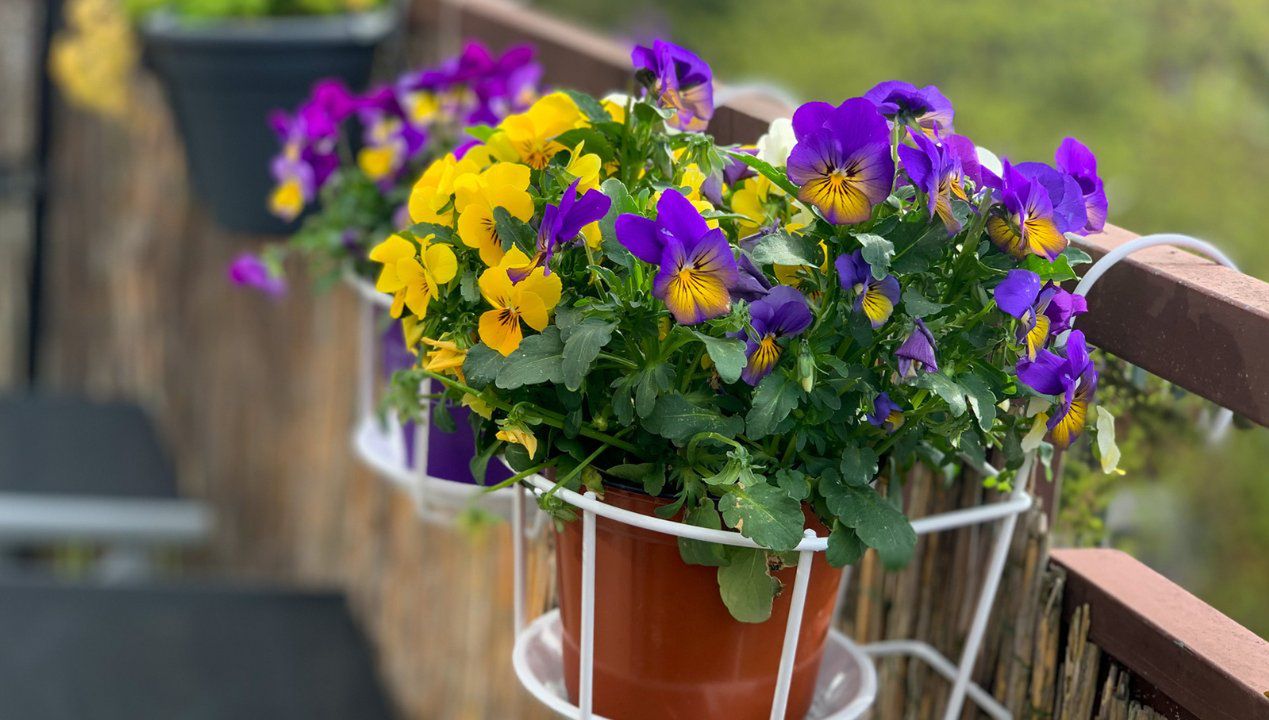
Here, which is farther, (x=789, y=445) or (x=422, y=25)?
(x=422, y=25)

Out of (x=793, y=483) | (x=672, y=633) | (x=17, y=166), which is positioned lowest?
(x=17, y=166)

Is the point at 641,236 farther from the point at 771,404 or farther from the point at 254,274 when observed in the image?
the point at 254,274

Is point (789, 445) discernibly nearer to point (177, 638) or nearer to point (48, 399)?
point (177, 638)

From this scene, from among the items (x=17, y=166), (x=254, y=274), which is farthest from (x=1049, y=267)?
(x=17, y=166)

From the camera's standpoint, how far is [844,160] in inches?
23.7

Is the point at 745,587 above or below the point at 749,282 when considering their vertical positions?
below

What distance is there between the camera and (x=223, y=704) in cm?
206

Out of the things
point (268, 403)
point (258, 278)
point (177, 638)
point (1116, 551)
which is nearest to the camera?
point (1116, 551)

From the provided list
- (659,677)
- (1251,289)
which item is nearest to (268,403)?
(659,677)

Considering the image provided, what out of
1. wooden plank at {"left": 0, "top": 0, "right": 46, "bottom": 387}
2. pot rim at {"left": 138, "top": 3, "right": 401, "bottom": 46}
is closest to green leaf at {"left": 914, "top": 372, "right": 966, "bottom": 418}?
pot rim at {"left": 138, "top": 3, "right": 401, "bottom": 46}

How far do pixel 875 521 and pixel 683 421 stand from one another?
4.2 inches

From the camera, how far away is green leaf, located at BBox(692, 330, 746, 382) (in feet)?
1.95

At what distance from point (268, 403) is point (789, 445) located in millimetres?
2069

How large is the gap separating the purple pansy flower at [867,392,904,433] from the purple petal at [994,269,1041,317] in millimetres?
71
